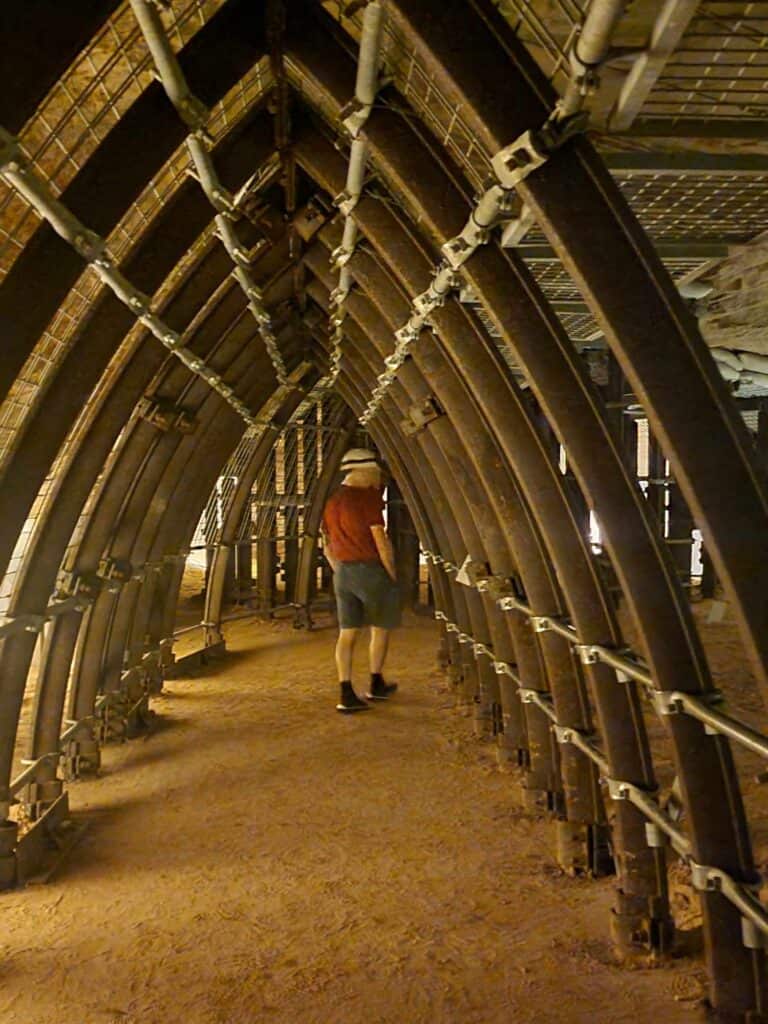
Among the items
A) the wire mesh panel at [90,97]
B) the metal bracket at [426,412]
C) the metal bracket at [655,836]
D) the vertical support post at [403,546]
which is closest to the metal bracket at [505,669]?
the metal bracket at [426,412]

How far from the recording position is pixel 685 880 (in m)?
3.50

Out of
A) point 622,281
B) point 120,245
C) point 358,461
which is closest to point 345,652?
point 358,461

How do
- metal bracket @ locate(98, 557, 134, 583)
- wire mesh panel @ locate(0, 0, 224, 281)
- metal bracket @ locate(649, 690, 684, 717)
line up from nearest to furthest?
metal bracket @ locate(649, 690, 684, 717), wire mesh panel @ locate(0, 0, 224, 281), metal bracket @ locate(98, 557, 134, 583)

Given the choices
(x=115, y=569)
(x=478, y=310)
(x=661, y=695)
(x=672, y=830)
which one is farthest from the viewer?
(x=478, y=310)

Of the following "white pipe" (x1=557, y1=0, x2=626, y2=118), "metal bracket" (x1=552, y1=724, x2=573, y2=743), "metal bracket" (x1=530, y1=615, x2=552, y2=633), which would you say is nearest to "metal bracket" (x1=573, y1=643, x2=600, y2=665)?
"metal bracket" (x1=530, y1=615, x2=552, y2=633)

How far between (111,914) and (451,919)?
1.38m

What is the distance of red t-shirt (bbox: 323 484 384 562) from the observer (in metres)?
6.81

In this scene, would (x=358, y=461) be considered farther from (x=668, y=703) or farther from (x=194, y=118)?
(x=668, y=703)

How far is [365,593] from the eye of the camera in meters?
6.78

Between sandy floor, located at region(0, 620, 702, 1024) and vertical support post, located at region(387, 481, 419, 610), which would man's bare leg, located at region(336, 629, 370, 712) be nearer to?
sandy floor, located at region(0, 620, 702, 1024)

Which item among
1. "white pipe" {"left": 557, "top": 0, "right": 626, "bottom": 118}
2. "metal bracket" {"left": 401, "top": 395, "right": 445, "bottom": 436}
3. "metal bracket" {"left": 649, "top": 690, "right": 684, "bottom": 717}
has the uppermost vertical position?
"white pipe" {"left": 557, "top": 0, "right": 626, "bottom": 118}

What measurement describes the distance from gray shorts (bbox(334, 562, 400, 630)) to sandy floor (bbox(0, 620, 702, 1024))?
1.08 m

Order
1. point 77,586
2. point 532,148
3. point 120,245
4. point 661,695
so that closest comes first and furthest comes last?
point 532,148 < point 661,695 < point 120,245 < point 77,586

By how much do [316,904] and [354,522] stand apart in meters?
3.57
